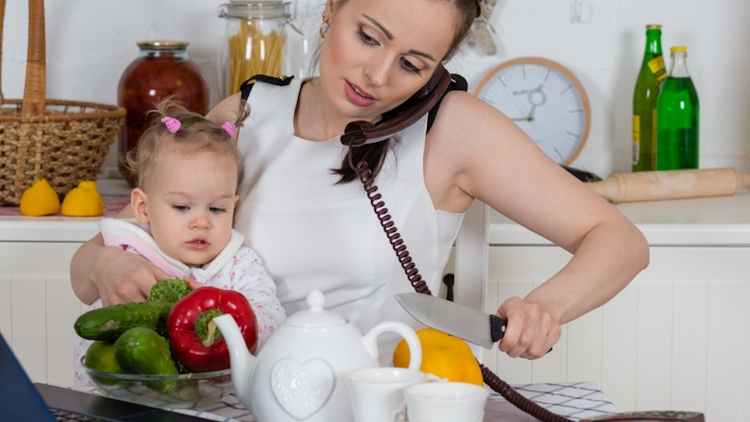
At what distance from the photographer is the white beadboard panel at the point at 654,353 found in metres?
2.00

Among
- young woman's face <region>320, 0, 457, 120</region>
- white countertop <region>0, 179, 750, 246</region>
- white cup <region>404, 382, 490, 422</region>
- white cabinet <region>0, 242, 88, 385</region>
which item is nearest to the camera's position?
white cup <region>404, 382, 490, 422</region>

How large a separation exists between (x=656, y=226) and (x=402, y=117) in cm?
84

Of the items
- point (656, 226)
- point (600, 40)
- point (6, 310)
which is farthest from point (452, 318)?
point (600, 40)

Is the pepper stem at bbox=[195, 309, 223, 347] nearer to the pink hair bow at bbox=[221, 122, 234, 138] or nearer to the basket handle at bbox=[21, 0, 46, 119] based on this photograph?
the pink hair bow at bbox=[221, 122, 234, 138]

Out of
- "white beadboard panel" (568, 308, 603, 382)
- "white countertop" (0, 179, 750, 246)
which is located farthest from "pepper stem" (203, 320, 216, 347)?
"white beadboard panel" (568, 308, 603, 382)

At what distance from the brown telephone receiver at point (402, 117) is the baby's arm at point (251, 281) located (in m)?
0.26

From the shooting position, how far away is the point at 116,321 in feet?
3.23

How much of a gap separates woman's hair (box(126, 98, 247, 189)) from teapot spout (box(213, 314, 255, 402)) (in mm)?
533

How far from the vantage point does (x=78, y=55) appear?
8.43 ft

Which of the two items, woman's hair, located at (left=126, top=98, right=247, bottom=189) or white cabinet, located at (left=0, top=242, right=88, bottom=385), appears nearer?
woman's hair, located at (left=126, top=98, right=247, bottom=189)

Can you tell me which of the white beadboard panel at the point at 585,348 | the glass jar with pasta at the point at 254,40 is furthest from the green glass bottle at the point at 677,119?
the glass jar with pasta at the point at 254,40

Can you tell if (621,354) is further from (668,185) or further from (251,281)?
(251,281)

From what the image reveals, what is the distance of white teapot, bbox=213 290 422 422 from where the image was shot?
81 cm

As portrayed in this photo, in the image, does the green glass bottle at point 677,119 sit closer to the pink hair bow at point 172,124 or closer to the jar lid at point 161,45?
the jar lid at point 161,45
